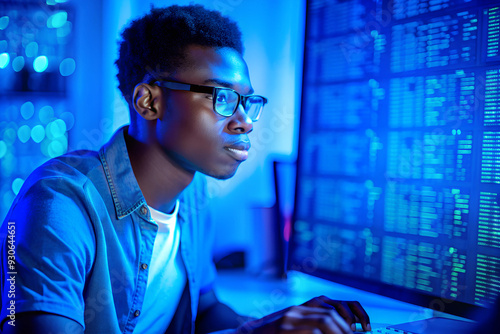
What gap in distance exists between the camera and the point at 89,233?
70 cm

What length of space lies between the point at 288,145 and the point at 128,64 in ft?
1.86

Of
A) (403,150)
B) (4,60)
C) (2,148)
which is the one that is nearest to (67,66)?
(4,60)

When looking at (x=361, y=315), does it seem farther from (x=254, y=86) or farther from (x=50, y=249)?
(x=254, y=86)

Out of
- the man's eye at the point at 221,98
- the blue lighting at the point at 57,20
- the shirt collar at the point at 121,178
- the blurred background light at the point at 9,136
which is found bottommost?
the shirt collar at the point at 121,178

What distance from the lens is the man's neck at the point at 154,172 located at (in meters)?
0.85

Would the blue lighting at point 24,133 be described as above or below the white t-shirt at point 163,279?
above

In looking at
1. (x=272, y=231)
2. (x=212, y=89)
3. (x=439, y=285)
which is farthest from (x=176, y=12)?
(x=439, y=285)

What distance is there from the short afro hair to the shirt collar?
16 cm

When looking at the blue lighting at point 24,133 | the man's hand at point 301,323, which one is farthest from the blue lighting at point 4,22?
the man's hand at point 301,323

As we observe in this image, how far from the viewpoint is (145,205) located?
0.80 m

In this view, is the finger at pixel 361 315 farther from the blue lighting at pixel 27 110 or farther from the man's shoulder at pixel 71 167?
the blue lighting at pixel 27 110

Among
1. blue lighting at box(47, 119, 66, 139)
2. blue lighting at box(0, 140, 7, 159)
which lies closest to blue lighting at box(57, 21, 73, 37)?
blue lighting at box(47, 119, 66, 139)

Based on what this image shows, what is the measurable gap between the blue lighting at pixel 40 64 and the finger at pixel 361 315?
3.27ft

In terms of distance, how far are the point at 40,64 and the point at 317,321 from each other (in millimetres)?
1044
